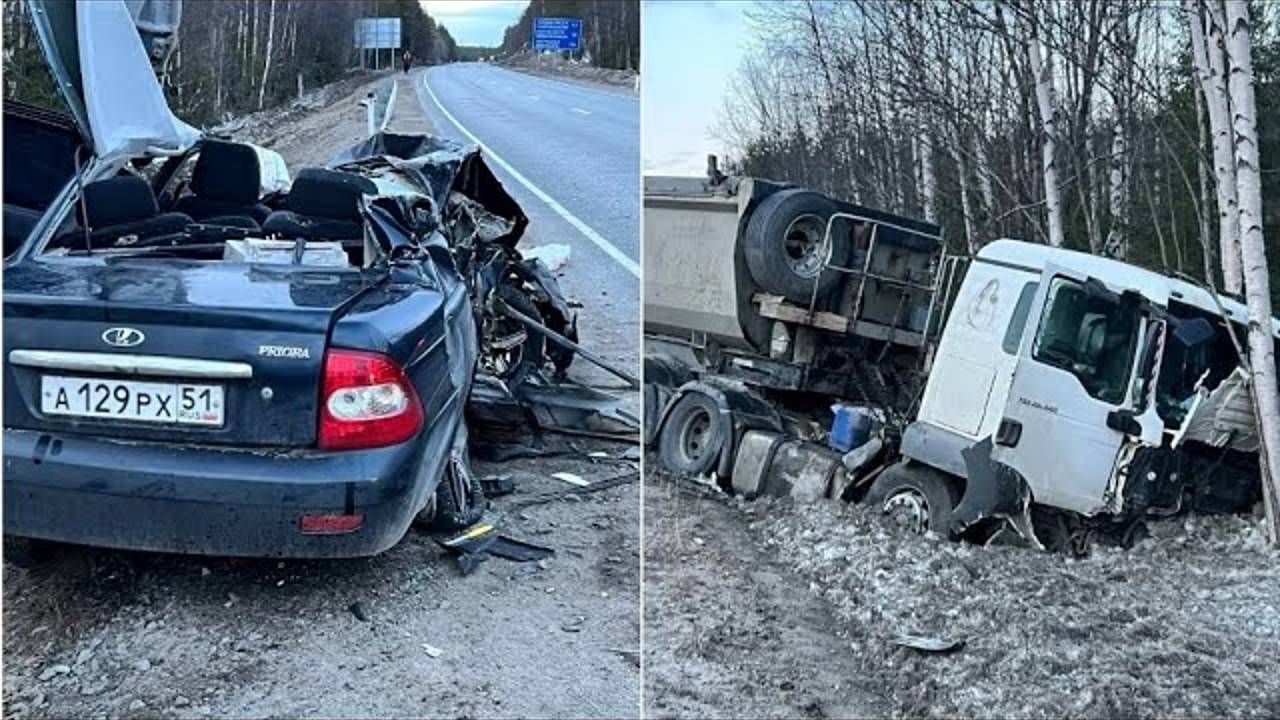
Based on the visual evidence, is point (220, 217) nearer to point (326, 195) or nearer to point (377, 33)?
point (326, 195)

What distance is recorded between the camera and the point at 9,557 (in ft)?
7.51

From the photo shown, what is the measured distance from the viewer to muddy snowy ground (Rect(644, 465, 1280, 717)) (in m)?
2.11

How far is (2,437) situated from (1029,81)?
8.07ft

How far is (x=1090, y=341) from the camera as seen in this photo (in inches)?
152

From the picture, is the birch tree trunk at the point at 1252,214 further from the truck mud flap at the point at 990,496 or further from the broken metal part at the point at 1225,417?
the truck mud flap at the point at 990,496

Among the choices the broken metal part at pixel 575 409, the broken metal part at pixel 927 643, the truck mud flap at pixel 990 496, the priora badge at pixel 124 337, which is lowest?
the truck mud flap at pixel 990 496

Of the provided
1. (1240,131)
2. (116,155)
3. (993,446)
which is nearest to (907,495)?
(993,446)

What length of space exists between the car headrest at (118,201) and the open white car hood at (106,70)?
4.5 inches

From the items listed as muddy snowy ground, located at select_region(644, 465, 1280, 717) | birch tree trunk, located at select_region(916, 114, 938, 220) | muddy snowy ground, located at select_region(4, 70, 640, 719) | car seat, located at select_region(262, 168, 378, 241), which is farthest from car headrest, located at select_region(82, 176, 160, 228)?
birch tree trunk, located at select_region(916, 114, 938, 220)

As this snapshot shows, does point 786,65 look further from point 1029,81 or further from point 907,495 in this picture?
point 907,495

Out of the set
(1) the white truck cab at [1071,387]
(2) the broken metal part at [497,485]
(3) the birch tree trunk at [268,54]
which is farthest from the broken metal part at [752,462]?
(3) the birch tree trunk at [268,54]

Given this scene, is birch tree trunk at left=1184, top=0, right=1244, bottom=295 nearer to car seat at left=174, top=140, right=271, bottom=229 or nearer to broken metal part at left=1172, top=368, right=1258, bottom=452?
broken metal part at left=1172, top=368, right=1258, bottom=452

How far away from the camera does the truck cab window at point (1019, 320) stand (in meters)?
3.83

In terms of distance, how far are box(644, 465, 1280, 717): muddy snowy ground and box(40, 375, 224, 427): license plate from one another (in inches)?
29.9
